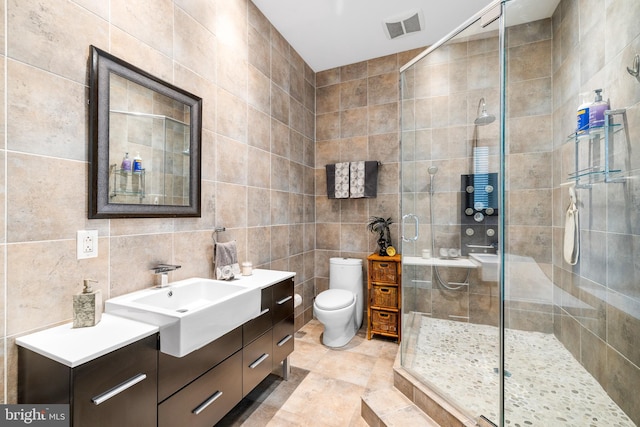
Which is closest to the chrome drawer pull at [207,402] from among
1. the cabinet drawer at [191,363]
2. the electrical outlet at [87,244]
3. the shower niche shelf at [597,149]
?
the cabinet drawer at [191,363]

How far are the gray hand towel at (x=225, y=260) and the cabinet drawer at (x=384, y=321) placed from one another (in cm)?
151

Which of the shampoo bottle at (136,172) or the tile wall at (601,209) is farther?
the shampoo bottle at (136,172)

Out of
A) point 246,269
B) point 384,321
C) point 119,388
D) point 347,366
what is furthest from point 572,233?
point 119,388

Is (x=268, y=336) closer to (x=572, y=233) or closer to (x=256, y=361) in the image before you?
(x=256, y=361)

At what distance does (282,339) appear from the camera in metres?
1.98

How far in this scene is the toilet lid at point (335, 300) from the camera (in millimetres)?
2455

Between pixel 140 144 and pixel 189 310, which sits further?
pixel 140 144

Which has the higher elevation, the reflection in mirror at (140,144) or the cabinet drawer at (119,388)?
the reflection in mirror at (140,144)

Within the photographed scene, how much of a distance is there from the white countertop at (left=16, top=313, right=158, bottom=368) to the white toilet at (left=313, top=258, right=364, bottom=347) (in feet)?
5.18

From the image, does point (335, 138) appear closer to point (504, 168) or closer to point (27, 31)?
point (504, 168)

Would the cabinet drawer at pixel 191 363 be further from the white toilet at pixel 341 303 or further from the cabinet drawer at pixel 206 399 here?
the white toilet at pixel 341 303

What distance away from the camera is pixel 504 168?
62.9 inches

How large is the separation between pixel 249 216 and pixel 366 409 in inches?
61.4

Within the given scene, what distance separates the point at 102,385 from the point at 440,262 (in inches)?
83.2
